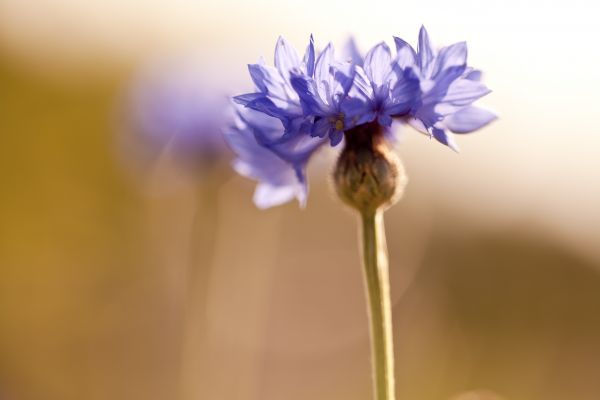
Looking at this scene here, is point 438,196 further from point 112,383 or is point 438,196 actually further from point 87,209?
point 112,383

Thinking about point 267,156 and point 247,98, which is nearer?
point 247,98

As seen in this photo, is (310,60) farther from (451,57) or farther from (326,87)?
(451,57)

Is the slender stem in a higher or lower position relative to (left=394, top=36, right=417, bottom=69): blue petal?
lower

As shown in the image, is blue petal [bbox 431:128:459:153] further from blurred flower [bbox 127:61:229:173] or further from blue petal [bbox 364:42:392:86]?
blurred flower [bbox 127:61:229:173]

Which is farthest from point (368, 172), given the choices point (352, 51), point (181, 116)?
point (181, 116)

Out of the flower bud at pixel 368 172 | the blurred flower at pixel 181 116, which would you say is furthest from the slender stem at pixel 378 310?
the blurred flower at pixel 181 116

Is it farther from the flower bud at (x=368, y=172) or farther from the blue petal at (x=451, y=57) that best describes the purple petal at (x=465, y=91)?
the flower bud at (x=368, y=172)

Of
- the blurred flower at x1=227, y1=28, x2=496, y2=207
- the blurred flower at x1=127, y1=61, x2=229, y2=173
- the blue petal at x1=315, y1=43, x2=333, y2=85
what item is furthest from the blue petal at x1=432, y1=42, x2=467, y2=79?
the blurred flower at x1=127, y1=61, x2=229, y2=173
